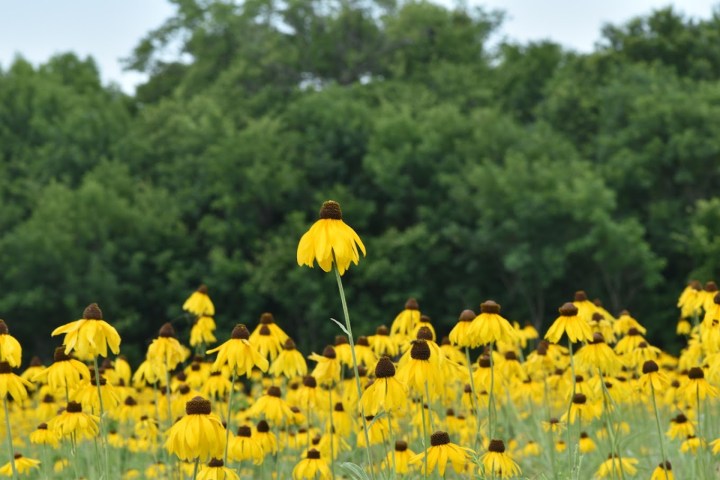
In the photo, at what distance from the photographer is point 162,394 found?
252 inches

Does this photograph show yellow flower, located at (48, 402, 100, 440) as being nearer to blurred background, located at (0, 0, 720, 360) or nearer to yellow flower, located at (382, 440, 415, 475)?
yellow flower, located at (382, 440, 415, 475)

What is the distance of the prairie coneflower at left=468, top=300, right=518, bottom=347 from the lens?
13.2 feet

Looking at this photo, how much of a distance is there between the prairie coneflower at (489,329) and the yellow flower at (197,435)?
4.33ft

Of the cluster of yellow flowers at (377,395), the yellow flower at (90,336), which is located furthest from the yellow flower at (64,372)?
the yellow flower at (90,336)

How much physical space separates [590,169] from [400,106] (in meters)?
6.30

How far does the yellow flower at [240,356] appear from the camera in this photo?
371cm

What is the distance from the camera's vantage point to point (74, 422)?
13.8ft

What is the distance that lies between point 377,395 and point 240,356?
56 centimetres

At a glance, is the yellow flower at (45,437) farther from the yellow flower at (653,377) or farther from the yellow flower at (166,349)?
the yellow flower at (653,377)

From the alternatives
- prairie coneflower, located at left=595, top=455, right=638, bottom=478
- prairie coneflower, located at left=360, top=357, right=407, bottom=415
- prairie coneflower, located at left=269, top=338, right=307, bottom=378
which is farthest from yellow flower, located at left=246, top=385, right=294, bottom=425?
prairie coneflower, located at left=595, top=455, right=638, bottom=478

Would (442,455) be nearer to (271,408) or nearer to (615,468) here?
(271,408)

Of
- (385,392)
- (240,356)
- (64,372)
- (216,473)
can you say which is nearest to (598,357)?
(385,392)

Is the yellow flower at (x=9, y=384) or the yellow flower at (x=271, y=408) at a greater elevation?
the yellow flower at (x=9, y=384)

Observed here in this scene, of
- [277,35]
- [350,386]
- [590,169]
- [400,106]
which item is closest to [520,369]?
[350,386]
